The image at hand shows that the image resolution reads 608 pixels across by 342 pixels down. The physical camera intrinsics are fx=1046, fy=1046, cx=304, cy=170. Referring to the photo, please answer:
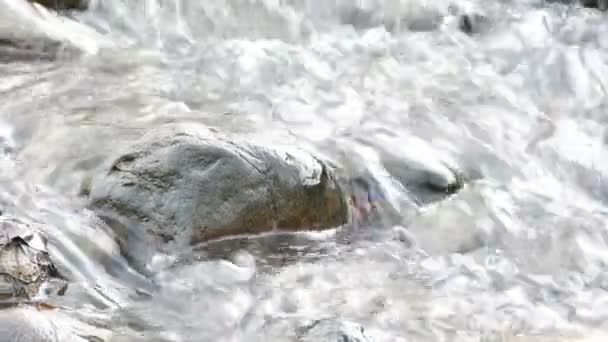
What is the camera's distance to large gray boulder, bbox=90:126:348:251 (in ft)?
13.6

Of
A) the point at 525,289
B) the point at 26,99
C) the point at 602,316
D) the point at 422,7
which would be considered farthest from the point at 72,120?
the point at 422,7

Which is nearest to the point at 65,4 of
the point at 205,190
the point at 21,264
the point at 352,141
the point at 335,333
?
the point at 352,141

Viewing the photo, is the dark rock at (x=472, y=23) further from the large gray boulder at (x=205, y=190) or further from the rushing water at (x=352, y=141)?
the large gray boulder at (x=205, y=190)

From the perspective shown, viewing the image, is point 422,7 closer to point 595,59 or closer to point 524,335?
point 595,59

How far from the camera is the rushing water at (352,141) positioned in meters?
3.84

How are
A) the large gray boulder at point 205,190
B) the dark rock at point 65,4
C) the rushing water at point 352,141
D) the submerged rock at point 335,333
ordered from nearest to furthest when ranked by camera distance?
the submerged rock at point 335,333
the rushing water at point 352,141
the large gray boulder at point 205,190
the dark rock at point 65,4

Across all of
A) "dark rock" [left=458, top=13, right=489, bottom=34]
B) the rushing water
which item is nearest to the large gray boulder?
the rushing water

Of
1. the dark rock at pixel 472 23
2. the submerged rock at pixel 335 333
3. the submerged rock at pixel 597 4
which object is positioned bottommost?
the submerged rock at pixel 335 333

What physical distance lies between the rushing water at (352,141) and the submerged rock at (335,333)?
0.20 meters

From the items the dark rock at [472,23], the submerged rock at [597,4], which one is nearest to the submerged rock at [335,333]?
the dark rock at [472,23]

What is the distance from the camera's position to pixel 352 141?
520cm

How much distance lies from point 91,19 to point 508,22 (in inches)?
117

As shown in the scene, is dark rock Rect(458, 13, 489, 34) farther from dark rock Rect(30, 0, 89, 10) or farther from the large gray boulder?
the large gray boulder

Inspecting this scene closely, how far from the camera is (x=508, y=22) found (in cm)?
760
